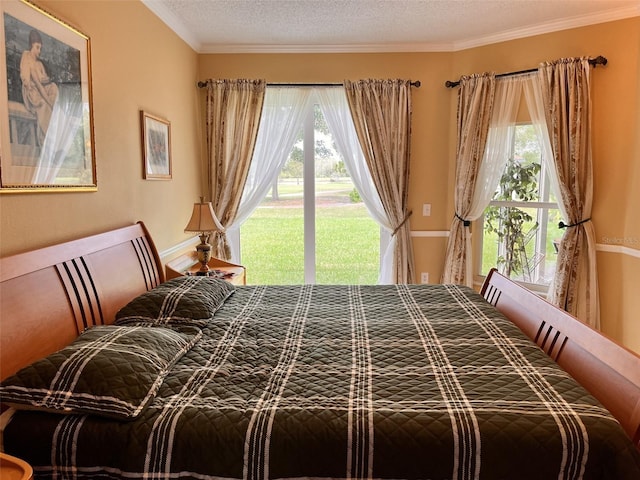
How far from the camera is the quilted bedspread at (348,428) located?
4.16 feet

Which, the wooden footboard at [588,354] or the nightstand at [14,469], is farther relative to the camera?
the wooden footboard at [588,354]

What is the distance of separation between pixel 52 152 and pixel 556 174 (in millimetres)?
3440

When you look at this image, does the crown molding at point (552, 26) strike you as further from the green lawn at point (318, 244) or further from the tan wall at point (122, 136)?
the tan wall at point (122, 136)

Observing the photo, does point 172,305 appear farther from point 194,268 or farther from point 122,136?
point 194,268

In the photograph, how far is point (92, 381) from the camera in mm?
1389

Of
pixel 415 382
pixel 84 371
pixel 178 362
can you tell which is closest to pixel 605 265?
pixel 415 382

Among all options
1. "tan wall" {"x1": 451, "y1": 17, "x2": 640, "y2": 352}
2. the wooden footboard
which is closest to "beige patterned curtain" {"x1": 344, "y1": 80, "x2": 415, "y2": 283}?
"tan wall" {"x1": 451, "y1": 17, "x2": 640, "y2": 352}

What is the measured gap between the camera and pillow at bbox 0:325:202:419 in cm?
135

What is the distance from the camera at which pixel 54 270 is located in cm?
179

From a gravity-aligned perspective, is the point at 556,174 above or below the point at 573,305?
above

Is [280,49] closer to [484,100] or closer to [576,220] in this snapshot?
[484,100]

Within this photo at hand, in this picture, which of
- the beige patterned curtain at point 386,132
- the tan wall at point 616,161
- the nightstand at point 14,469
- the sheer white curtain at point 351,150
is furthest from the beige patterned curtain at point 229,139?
the nightstand at point 14,469

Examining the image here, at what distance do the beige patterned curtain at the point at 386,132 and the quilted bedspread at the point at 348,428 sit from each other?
8.22 feet

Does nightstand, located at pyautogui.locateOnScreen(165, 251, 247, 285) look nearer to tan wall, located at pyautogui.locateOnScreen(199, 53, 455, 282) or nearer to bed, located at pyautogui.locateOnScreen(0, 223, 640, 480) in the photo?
bed, located at pyautogui.locateOnScreen(0, 223, 640, 480)
